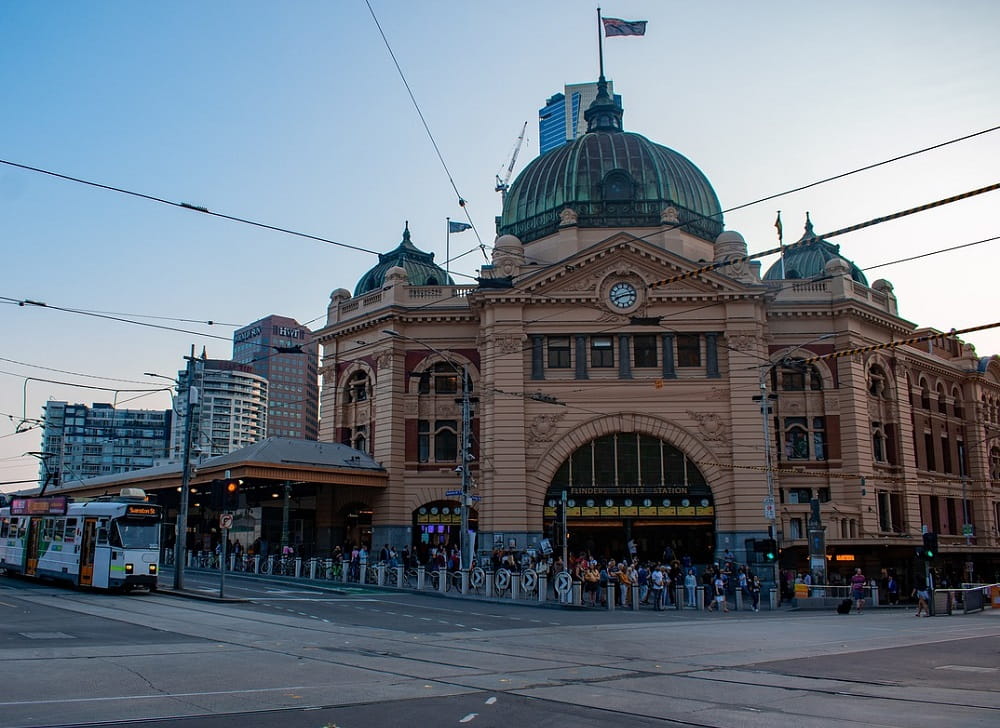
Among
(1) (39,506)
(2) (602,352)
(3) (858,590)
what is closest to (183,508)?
(1) (39,506)

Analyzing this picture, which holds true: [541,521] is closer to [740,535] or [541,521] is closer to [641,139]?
[740,535]

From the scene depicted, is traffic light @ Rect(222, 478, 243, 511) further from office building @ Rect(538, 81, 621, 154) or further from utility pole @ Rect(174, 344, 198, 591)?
office building @ Rect(538, 81, 621, 154)

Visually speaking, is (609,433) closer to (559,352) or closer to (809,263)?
(559,352)

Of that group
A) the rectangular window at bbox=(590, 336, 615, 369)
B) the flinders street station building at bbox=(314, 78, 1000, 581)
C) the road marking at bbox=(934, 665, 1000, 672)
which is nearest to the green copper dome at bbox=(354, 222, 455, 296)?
the flinders street station building at bbox=(314, 78, 1000, 581)

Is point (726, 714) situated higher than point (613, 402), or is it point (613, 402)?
point (613, 402)

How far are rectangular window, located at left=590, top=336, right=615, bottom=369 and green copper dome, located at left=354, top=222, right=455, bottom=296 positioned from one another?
1531 cm

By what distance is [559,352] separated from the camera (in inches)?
1916

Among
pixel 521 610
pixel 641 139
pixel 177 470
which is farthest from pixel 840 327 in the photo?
pixel 177 470

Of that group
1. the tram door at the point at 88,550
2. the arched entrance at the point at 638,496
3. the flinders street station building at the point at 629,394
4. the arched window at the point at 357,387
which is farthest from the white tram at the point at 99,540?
the arched entrance at the point at 638,496

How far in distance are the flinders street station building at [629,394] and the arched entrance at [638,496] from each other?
102mm

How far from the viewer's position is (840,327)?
167 ft

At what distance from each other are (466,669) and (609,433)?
32594mm

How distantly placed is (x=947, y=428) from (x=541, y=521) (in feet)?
105

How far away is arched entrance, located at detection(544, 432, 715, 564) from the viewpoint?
4688 cm
